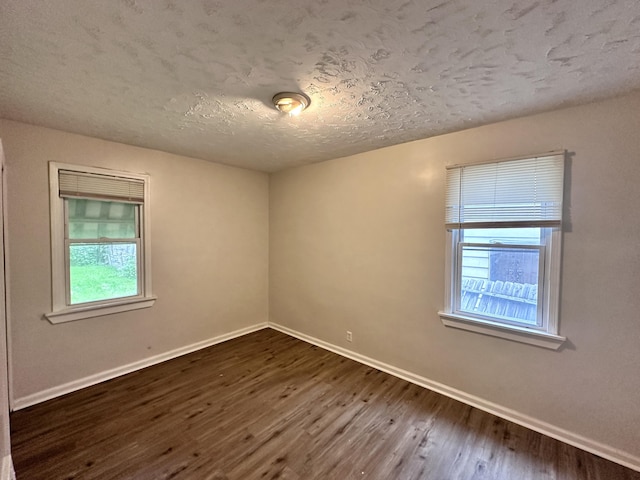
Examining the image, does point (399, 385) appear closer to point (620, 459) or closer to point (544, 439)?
point (544, 439)

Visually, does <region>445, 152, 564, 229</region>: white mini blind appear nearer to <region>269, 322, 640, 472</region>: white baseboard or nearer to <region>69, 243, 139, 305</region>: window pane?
<region>269, 322, 640, 472</region>: white baseboard

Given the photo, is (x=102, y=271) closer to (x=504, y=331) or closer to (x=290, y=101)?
(x=290, y=101)

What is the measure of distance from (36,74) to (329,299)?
10.2 ft

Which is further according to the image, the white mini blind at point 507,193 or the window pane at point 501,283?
the window pane at point 501,283

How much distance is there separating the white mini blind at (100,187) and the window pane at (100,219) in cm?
8

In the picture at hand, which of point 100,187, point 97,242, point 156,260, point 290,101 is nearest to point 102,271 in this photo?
point 97,242

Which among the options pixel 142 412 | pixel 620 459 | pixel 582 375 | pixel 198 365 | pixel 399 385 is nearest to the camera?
pixel 620 459

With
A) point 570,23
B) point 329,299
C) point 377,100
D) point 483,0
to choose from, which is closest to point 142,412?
point 329,299

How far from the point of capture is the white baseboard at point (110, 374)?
2.34 metres

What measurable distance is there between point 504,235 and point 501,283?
0.40 metres

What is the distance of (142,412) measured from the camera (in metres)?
2.26

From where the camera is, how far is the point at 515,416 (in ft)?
7.23

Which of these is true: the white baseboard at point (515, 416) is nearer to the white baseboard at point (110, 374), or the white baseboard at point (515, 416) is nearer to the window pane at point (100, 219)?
the white baseboard at point (110, 374)

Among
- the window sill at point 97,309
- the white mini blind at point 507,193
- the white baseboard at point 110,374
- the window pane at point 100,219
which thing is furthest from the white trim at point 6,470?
the white mini blind at point 507,193
